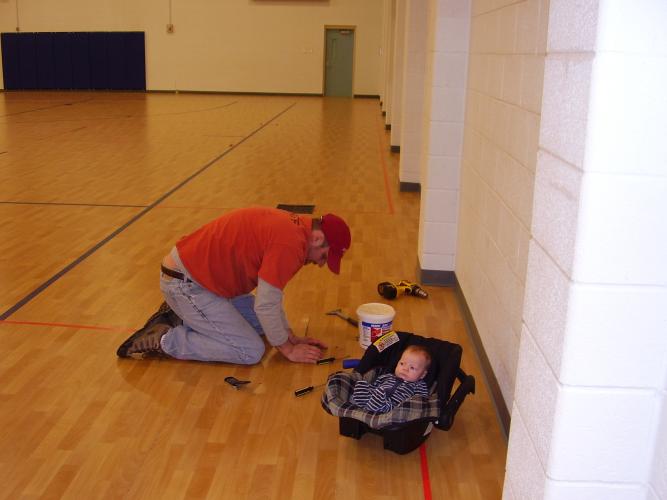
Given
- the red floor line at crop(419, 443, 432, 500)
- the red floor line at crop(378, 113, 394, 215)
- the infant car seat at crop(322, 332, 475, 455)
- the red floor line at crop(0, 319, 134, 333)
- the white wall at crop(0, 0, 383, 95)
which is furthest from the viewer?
the white wall at crop(0, 0, 383, 95)

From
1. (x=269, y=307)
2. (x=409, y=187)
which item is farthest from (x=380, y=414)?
(x=409, y=187)

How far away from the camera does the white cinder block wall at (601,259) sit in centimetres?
133

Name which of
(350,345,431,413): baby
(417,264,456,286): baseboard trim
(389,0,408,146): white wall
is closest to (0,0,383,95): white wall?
(389,0,408,146): white wall

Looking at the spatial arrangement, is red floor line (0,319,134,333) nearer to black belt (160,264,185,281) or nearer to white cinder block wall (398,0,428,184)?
black belt (160,264,185,281)

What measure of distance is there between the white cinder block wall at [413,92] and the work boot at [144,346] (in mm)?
4606

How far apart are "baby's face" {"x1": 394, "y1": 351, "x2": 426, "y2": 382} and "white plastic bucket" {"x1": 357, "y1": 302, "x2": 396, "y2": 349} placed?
631mm

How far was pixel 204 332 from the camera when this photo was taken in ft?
11.3

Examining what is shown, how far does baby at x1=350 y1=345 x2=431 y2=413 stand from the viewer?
9.11 feet

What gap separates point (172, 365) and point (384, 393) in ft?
3.74

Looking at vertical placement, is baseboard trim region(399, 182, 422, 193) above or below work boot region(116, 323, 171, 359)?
above

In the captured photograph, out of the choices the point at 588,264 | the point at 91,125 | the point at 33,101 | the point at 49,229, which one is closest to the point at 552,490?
the point at 588,264

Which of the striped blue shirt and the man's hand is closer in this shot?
the striped blue shirt

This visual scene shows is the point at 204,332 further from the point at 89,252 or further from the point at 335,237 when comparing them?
the point at 89,252

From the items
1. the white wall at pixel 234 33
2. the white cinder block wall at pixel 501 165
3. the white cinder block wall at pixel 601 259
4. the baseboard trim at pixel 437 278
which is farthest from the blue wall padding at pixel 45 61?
the white cinder block wall at pixel 601 259
